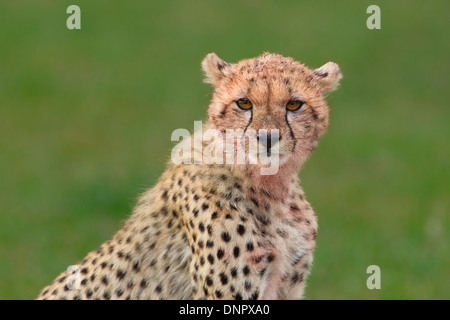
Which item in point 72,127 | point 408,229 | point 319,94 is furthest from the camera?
point 72,127

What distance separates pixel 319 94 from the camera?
4309 mm

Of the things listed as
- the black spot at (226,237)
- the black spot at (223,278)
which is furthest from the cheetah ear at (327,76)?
the black spot at (223,278)

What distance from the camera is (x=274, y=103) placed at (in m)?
4.04

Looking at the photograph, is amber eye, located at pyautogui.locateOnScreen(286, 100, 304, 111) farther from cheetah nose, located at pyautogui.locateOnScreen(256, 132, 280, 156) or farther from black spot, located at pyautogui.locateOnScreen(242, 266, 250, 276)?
black spot, located at pyautogui.locateOnScreen(242, 266, 250, 276)

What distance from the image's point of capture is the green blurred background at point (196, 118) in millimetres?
7812

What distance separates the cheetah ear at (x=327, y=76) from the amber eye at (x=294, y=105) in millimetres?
251

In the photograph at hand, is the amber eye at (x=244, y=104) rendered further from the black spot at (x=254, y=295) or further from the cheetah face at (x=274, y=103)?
the black spot at (x=254, y=295)

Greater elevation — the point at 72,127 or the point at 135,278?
the point at 72,127

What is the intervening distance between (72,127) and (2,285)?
16.0 feet

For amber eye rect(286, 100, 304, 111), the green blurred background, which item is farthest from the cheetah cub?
the green blurred background

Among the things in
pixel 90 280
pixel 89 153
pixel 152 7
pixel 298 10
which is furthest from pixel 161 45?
pixel 90 280

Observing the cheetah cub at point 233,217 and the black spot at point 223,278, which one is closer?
the cheetah cub at point 233,217

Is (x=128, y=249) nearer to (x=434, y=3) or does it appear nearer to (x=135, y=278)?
(x=135, y=278)

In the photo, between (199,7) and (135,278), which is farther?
(199,7)
